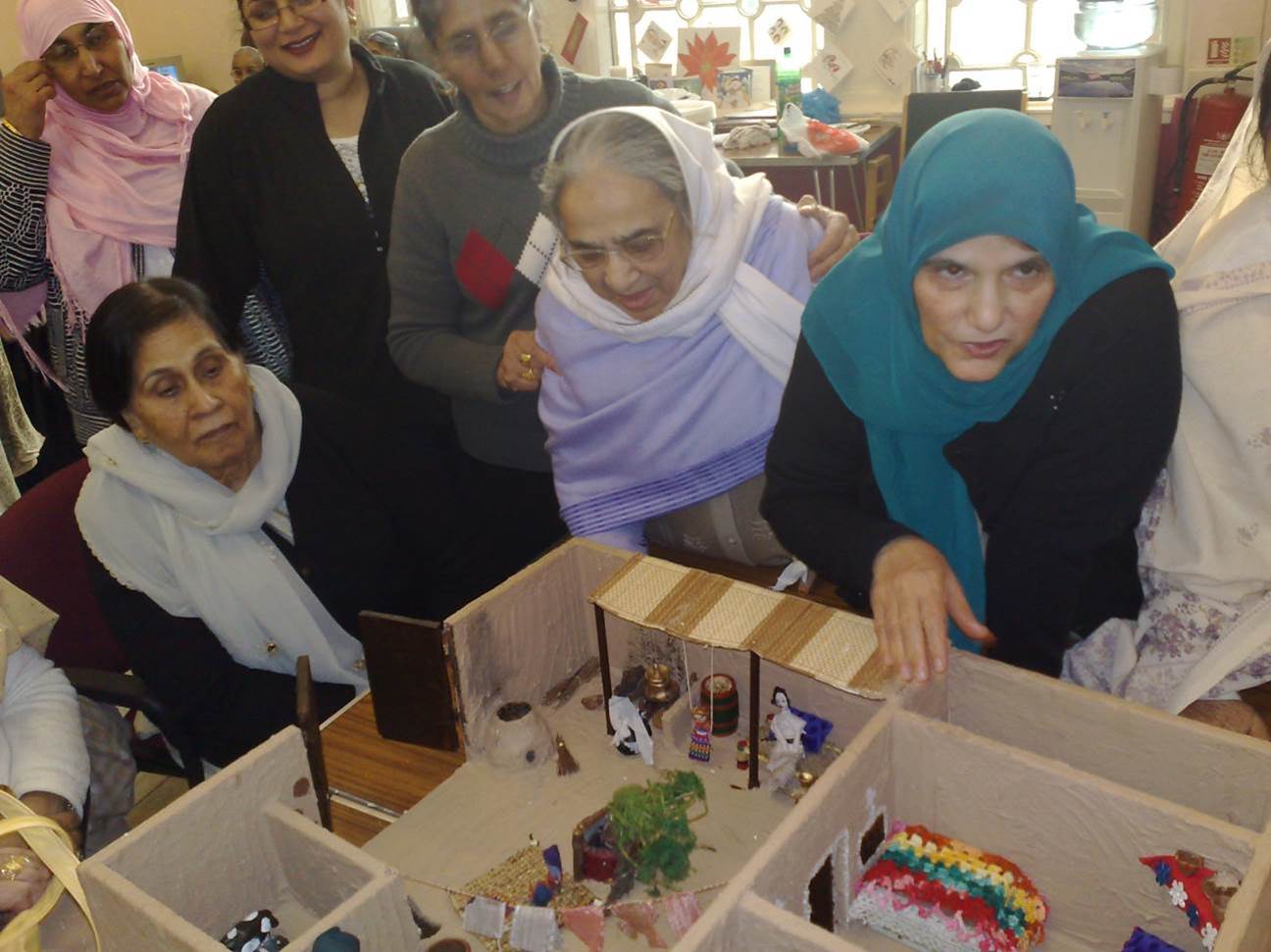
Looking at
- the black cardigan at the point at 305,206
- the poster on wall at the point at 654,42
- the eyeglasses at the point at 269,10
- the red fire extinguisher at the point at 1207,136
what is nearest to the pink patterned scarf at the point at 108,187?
the black cardigan at the point at 305,206

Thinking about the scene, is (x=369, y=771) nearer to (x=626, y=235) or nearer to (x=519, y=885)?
(x=519, y=885)

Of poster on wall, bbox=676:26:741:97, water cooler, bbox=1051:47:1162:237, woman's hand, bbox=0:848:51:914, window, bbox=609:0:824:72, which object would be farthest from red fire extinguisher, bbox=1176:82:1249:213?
woman's hand, bbox=0:848:51:914

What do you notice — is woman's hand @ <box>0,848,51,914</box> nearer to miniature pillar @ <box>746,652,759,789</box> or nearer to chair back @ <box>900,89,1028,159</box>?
miniature pillar @ <box>746,652,759,789</box>

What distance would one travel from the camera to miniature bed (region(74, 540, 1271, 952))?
967 mm

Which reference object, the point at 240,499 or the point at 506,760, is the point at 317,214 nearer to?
the point at 240,499

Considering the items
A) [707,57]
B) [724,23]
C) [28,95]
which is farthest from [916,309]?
[724,23]

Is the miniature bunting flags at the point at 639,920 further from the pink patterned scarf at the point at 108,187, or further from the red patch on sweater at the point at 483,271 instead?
the pink patterned scarf at the point at 108,187

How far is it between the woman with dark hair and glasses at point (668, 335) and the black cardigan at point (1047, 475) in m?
0.21

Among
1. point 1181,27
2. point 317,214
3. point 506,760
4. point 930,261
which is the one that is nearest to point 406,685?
point 506,760

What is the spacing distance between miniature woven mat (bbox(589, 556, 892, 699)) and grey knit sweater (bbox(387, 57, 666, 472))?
49 cm

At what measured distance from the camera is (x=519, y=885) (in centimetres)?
113

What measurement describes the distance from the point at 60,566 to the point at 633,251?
3.30 ft

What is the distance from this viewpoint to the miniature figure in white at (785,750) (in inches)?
48.4

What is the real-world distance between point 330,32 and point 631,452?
95cm
